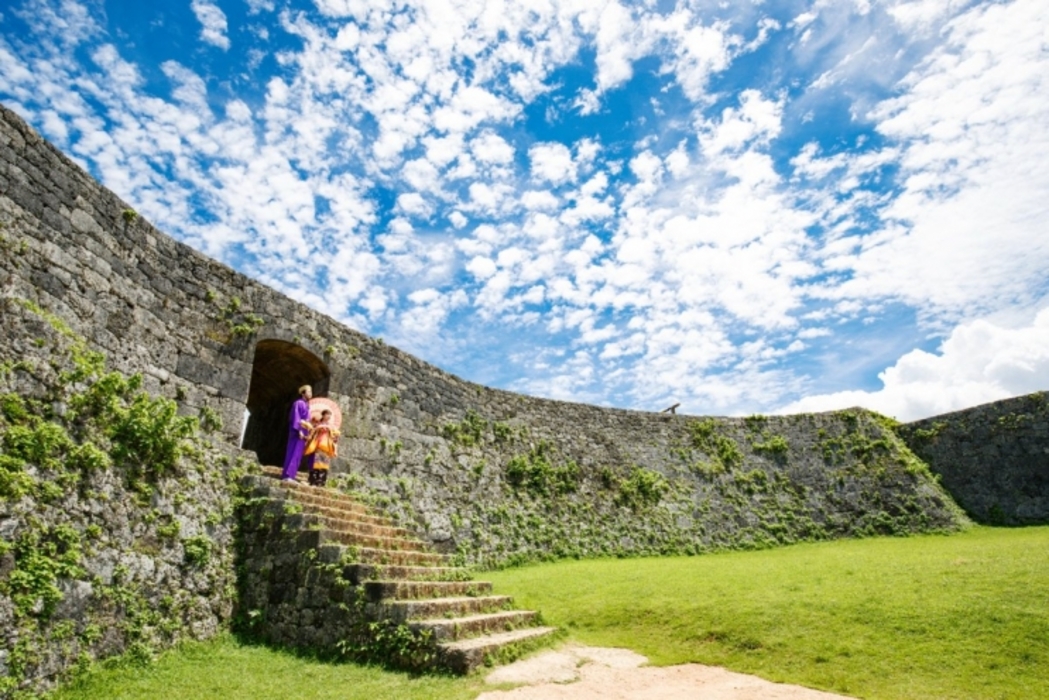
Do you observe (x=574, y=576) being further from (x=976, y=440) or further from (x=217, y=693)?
(x=976, y=440)

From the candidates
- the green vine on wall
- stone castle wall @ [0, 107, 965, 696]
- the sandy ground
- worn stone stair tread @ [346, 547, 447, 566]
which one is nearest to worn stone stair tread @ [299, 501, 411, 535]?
worn stone stair tread @ [346, 547, 447, 566]

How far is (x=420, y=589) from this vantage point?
24.1 ft

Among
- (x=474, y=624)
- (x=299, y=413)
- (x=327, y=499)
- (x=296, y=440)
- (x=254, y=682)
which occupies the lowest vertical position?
(x=254, y=682)

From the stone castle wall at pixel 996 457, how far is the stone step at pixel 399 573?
16.6 metres

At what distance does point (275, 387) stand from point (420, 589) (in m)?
7.14

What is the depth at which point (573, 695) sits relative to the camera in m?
5.57

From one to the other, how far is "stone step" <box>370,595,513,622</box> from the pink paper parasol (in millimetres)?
4518

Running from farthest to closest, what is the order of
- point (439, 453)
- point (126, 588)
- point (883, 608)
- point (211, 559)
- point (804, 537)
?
point (804, 537) < point (439, 453) < point (211, 559) < point (883, 608) < point (126, 588)

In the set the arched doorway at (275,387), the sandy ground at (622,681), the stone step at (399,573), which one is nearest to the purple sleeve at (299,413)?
the arched doorway at (275,387)

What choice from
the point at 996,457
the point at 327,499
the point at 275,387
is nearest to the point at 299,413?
the point at 327,499

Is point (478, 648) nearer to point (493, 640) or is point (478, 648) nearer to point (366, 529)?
point (493, 640)

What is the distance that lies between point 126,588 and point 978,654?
8.81 m

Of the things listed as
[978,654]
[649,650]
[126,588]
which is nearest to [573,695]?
[649,650]

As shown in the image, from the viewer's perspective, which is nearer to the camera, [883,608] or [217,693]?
[217,693]
